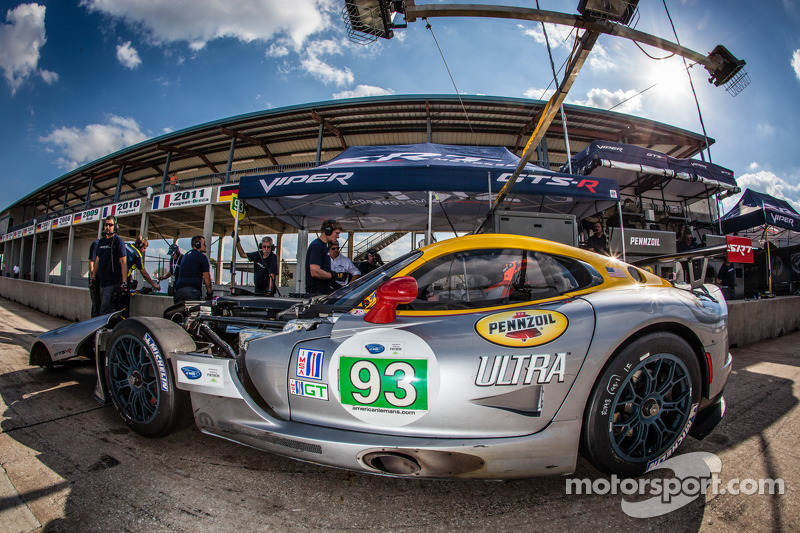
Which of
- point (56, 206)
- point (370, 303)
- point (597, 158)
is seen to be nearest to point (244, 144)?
point (597, 158)

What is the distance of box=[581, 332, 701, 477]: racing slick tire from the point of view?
1.38m

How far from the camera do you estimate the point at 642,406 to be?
1485mm

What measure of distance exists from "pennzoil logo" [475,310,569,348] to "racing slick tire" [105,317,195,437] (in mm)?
1635

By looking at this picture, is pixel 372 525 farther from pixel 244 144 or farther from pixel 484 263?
pixel 244 144

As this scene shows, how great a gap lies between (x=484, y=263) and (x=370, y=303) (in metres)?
0.61

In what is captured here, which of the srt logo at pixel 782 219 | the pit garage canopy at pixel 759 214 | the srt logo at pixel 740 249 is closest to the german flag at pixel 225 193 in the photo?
the srt logo at pixel 740 249

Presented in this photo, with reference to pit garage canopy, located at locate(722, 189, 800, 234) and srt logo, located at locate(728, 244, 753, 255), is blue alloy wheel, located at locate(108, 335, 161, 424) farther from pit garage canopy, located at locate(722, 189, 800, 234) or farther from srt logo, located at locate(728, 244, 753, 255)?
pit garage canopy, located at locate(722, 189, 800, 234)

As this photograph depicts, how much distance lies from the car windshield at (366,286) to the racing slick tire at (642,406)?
40.0 inches

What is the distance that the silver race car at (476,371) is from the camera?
1301mm

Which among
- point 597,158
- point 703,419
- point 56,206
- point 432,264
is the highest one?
point 56,206

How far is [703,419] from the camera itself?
1.72m

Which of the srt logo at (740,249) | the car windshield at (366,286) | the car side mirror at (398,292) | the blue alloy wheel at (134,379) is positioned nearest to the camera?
the car side mirror at (398,292)

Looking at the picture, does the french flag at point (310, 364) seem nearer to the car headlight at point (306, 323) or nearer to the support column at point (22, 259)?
the car headlight at point (306, 323)

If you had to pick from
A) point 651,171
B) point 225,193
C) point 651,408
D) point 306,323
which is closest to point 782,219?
point 651,171
